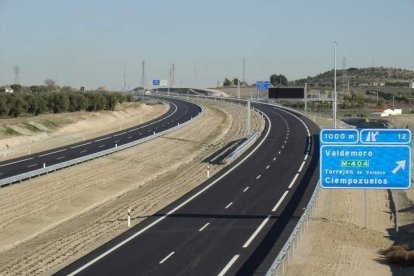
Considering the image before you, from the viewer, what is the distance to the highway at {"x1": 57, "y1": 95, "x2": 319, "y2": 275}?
78.9 ft

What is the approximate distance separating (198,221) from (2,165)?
1060 inches

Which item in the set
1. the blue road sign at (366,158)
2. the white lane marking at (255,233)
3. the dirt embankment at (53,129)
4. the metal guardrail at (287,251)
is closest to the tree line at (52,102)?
the dirt embankment at (53,129)

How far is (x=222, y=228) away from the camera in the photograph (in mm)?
31766

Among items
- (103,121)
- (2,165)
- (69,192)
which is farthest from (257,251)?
(103,121)

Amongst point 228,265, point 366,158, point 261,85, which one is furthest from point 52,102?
point 228,265

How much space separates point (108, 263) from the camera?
80.4ft

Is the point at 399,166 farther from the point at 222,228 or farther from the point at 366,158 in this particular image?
the point at 222,228

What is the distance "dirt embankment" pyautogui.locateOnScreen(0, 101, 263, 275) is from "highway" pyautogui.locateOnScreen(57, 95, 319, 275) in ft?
4.21

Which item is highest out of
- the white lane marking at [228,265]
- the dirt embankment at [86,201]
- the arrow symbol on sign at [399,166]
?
the arrow symbol on sign at [399,166]

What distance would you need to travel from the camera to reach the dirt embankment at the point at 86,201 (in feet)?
91.2

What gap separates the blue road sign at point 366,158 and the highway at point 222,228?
3575mm

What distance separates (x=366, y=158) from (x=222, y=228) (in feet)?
25.5

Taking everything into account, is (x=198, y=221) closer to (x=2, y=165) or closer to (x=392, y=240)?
(x=392, y=240)

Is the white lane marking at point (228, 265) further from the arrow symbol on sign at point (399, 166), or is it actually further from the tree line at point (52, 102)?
the tree line at point (52, 102)
